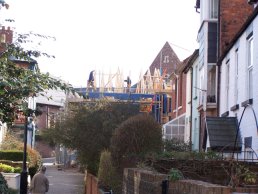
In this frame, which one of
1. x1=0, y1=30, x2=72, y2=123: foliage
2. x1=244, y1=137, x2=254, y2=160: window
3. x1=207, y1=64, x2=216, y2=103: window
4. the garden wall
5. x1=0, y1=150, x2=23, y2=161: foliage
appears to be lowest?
the garden wall

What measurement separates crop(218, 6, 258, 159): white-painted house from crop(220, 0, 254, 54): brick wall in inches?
74.4

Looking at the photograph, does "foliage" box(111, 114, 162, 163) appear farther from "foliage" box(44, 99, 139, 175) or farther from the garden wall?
"foliage" box(44, 99, 139, 175)

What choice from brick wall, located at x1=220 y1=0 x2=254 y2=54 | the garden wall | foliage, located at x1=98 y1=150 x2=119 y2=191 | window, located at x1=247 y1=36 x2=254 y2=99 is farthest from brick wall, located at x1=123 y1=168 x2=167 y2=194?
brick wall, located at x1=220 y1=0 x2=254 y2=54

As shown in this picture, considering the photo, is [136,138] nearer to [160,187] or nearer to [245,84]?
[245,84]

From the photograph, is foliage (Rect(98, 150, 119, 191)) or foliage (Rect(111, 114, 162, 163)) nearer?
foliage (Rect(98, 150, 119, 191))

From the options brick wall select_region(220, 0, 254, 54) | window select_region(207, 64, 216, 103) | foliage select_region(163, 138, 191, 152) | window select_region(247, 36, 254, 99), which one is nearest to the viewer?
window select_region(247, 36, 254, 99)

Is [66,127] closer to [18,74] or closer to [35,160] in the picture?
[35,160]

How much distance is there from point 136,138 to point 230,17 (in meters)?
6.19

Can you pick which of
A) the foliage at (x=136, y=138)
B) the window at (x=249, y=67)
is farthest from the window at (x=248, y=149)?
the foliage at (x=136, y=138)

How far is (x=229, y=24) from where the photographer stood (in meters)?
22.4

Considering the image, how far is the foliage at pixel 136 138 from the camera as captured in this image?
19.6m

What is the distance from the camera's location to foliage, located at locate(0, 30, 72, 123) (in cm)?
1095

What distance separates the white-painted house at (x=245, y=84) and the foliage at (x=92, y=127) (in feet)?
31.2

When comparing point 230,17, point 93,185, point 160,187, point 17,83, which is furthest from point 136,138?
point 160,187
